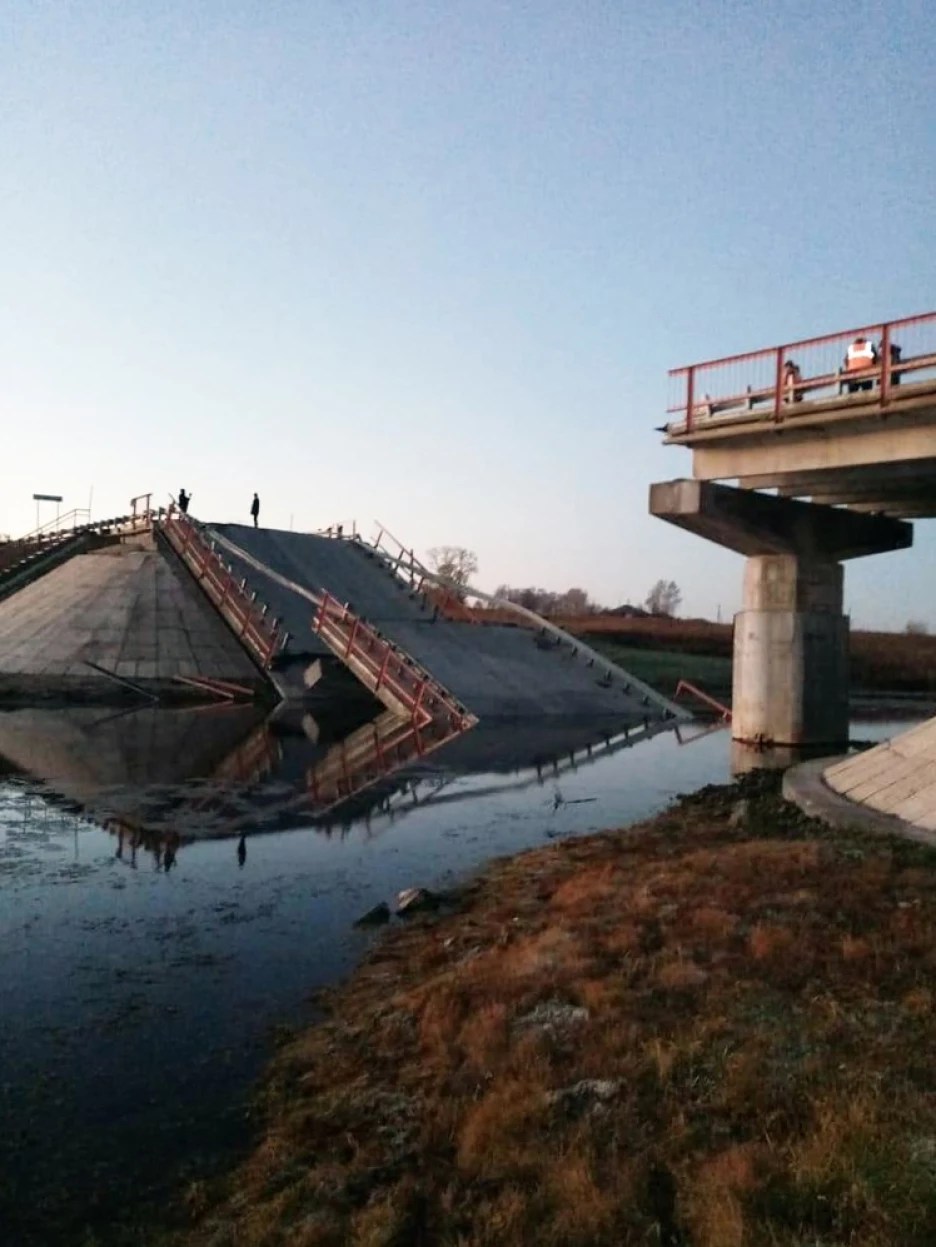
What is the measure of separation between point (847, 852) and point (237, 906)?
24.2 ft

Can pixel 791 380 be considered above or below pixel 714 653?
above

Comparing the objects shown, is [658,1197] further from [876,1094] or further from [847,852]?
[847,852]

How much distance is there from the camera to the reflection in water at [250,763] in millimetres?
19047

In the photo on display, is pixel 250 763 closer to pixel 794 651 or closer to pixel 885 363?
pixel 794 651

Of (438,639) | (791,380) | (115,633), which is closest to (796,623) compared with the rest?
(791,380)

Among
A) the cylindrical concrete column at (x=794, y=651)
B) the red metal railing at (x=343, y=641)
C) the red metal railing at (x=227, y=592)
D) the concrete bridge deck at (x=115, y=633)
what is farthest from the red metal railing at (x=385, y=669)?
the cylindrical concrete column at (x=794, y=651)

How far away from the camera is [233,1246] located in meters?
5.52

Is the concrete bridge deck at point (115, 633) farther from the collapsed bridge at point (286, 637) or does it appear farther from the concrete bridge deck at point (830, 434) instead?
the concrete bridge deck at point (830, 434)

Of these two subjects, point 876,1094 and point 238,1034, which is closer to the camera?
point 876,1094

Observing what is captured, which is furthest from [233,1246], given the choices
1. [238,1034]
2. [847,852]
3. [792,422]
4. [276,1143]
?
[792,422]

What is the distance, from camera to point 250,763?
2602cm

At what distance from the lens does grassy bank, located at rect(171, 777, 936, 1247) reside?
208 inches

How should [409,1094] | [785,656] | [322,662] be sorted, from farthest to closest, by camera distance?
1. [322,662]
2. [785,656]
3. [409,1094]

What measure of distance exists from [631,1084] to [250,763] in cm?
2035
